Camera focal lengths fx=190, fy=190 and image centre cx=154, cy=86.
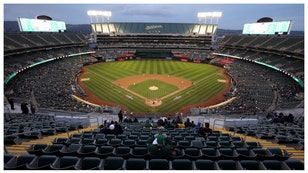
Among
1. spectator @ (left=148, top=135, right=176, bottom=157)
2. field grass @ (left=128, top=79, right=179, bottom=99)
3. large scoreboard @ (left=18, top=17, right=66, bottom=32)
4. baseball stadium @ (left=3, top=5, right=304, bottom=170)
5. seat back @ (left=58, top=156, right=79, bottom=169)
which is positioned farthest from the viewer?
large scoreboard @ (left=18, top=17, right=66, bottom=32)

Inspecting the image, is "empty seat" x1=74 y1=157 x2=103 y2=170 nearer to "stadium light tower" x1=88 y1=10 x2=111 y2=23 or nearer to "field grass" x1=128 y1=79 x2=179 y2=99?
"field grass" x1=128 y1=79 x2=179 y2=99

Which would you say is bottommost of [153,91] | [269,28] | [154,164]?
[153,91]

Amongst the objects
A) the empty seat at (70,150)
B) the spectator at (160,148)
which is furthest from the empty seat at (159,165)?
the empty seat at (70,150)

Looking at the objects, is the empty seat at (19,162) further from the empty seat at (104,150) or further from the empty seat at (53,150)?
the empty seat at (104,150)

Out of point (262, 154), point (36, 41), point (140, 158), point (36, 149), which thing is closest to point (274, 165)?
point (262, 154)

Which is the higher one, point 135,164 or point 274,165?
point 135,164

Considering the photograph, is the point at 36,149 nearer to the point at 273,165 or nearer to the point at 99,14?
the point at 273,165

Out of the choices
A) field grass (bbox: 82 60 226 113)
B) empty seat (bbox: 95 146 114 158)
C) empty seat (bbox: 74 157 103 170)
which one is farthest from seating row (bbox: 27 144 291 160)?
field grass (bbox: 82 60 226 113)
